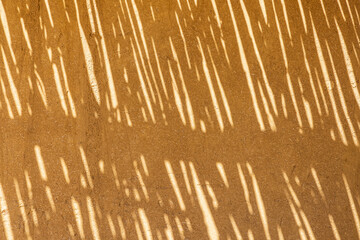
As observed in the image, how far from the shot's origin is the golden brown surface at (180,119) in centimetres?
326

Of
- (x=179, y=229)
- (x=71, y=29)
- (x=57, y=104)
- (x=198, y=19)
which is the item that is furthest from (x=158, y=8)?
(x=179, y=229)

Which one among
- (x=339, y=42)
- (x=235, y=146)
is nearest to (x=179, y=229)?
(x=235, y=146)

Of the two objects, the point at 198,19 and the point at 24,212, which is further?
the point at 198,19

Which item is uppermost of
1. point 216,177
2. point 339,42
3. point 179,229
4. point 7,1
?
point 7,1

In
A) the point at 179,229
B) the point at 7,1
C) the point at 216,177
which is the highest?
the point at 7,1

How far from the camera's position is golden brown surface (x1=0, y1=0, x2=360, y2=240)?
326 cm

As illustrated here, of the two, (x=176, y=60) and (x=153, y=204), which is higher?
(x=176, y=60)

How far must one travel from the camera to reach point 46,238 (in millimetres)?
3199

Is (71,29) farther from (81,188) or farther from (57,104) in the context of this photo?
(81,188)

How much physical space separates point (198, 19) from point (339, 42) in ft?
2.96

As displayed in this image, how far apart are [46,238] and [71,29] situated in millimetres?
1267

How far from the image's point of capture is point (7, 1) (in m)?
3.33

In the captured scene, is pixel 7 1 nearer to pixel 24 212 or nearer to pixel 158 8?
pixel 158 8

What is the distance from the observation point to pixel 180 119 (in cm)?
336
